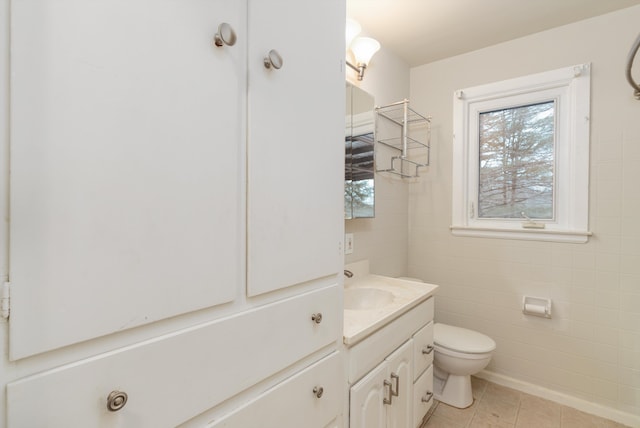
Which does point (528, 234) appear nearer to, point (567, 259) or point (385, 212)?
point (567, 259)

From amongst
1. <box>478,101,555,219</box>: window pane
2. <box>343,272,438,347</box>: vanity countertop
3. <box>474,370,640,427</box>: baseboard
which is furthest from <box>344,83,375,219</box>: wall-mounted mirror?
<box>474,370,640,427</box>: baseboard

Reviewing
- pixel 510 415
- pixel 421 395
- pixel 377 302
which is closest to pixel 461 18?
pixel 377 302

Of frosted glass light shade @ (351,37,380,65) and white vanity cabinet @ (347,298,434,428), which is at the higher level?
frosted glass light shade @ (351,37,380,65)

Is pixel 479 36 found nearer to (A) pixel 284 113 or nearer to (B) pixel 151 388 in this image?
(A) pixel 284 113

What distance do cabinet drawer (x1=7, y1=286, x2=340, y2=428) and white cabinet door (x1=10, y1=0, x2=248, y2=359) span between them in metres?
0.06

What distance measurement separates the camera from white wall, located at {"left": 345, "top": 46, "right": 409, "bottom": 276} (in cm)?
197

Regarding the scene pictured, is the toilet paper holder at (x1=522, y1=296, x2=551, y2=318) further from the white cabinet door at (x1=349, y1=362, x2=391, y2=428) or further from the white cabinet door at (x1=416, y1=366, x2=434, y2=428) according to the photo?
the white cabinet door at (x1=349, y1=362, x2=391, y2=428)

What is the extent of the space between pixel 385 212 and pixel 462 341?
993 millimetres

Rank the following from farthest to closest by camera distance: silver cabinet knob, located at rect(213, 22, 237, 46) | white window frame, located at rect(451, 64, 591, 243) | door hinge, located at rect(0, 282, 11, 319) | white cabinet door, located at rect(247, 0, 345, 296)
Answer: white window frame, located at rect(451, 64, 591, 243)
white cabinet door, located at rect(247, 0, 345, 296)
silver cabinet knob, located at rect(213, 22, 237, 46)
door hinge, located at rect(0, 282, 11, 319)

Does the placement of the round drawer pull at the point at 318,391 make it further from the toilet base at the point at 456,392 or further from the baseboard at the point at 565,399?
the baseboard at the point at 565,399

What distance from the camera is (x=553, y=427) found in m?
1.76

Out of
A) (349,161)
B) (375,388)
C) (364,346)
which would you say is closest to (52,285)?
(364,346)

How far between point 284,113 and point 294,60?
16 centimetres

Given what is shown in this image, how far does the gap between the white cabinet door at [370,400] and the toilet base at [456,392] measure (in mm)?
925
